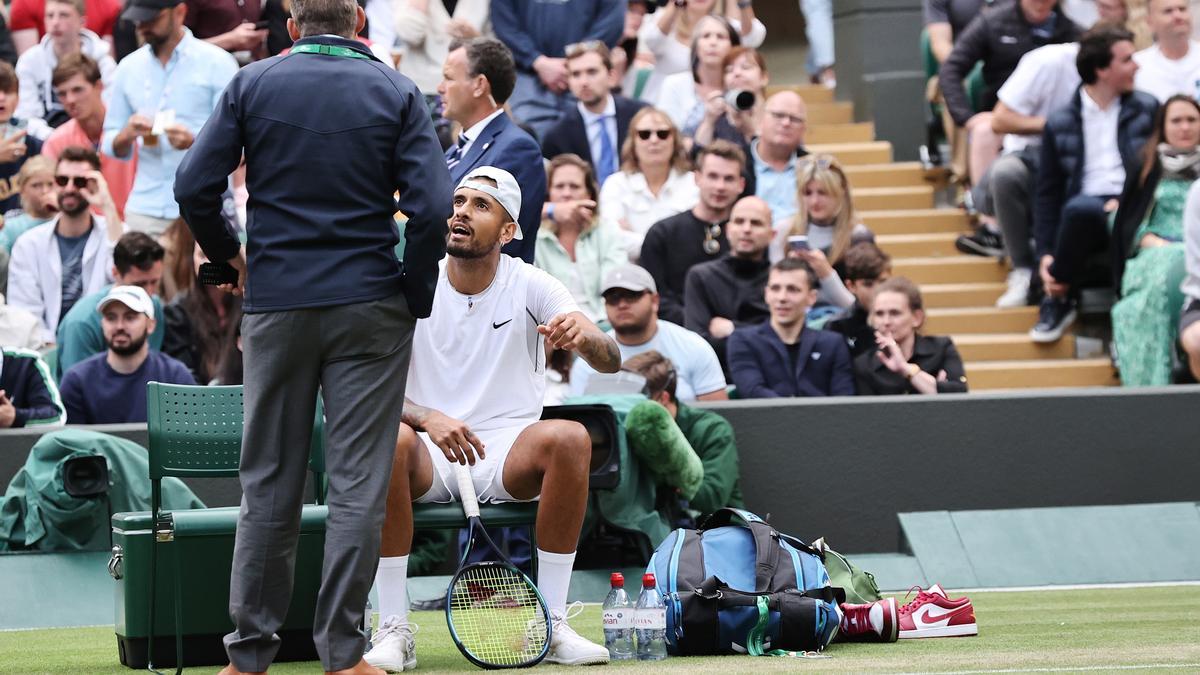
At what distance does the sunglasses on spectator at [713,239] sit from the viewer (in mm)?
11086

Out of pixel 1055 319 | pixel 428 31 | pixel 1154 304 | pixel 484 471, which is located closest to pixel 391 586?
pixel 484 471

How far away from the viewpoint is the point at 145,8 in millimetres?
11797

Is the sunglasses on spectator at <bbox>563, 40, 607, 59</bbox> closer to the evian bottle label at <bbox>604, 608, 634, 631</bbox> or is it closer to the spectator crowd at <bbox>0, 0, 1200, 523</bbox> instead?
the spectator crowd at <bbox>0, 0, 1200, 523</bbox>

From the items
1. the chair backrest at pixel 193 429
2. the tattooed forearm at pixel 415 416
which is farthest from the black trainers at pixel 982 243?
the chair backrest at pixel 193 429

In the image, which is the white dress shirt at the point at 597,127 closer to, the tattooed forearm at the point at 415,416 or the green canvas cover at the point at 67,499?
the green canvas cover at the point at 67,499

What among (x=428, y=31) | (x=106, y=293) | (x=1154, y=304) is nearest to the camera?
(x=106, y=293)

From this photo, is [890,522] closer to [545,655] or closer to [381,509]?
[545,655]

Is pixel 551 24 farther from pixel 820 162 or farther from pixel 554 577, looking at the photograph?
pixel 554 577

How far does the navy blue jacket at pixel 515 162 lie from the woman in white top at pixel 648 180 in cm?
398

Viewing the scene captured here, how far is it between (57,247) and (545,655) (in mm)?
5869

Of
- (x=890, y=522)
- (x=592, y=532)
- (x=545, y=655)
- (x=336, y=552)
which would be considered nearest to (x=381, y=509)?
(x=336, y=552)

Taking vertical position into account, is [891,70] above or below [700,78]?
above

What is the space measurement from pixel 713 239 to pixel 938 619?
4.47m

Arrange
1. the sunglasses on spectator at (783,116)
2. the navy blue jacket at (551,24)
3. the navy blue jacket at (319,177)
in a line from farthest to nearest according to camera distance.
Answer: the navy blue jacket at (551,24) < the sunglasses on spectator at (783,116) < the navy blue jacket at (319,177)
